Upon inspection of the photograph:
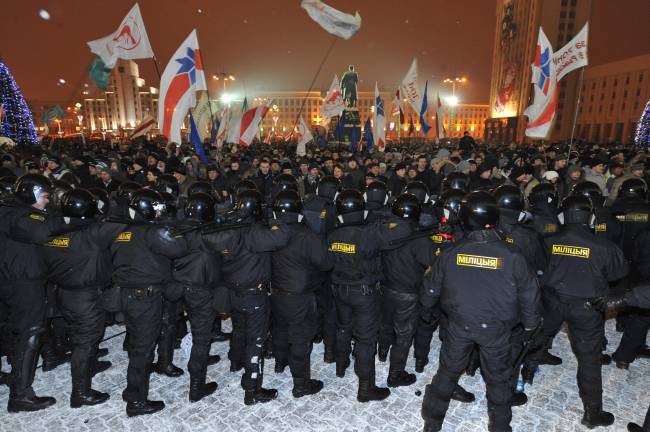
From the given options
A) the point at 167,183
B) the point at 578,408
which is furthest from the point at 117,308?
the point at 578,408

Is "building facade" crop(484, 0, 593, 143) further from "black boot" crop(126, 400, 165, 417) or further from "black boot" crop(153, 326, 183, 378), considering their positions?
"black boot" crop(126, 400, 165, 417)

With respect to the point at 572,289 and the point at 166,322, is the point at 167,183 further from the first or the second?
the point at 572,289

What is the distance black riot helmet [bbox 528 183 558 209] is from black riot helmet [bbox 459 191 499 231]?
90.2 inches

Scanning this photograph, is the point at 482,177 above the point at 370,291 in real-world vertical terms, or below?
above

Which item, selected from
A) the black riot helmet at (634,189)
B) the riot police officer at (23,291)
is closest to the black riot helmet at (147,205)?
the riot police officer at (23,291)

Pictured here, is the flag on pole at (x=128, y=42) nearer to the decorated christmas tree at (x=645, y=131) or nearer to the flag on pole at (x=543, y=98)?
the flag on pole at (x=543, y=98)

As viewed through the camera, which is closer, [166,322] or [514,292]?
[514,292]

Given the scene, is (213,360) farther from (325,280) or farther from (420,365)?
(420,365)

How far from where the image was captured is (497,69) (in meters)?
99.6

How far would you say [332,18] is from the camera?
11.7m

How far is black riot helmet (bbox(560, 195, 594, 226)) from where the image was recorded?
4.27 metres

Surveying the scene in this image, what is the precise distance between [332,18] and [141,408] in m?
11.0

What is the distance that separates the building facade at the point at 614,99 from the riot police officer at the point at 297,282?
2829 inches

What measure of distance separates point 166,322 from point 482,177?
7.43 meters
